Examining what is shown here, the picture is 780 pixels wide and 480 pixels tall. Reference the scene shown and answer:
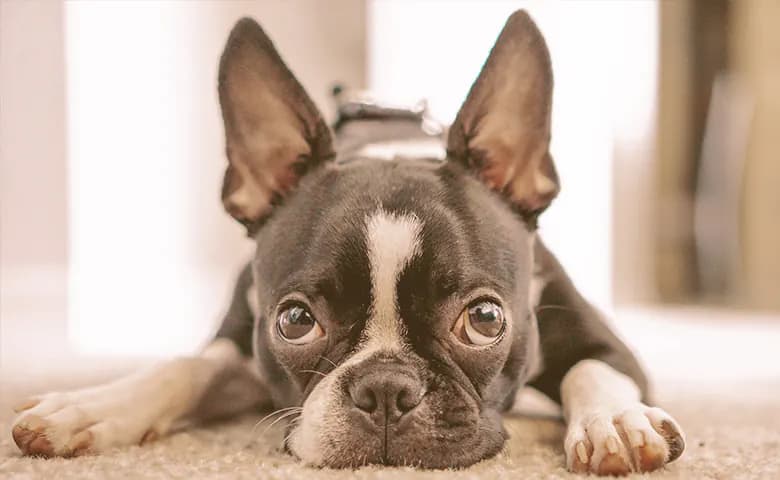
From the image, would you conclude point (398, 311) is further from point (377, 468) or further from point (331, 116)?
point (331, 116)

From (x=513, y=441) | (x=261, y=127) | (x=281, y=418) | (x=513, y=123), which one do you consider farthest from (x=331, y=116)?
(x=513, y=441)

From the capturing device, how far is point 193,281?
6789mm

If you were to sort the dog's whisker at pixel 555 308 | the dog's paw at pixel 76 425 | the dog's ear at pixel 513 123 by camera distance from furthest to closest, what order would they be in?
1. the dog's whisker at pixel 555 308
2. the dog's ear at pixel 513 123
3. the dog's paw at pixel 76 425

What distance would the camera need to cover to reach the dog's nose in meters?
1.65

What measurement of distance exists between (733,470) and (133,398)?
1234 millimetres

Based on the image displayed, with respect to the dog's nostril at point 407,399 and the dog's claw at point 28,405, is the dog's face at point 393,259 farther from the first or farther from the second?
the dog's claw at point 28,405

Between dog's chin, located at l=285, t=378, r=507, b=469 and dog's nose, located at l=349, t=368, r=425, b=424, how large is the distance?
14mm

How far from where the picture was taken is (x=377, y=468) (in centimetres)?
164

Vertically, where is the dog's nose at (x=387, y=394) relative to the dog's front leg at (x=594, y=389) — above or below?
above

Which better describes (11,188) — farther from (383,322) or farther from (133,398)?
(383,322)

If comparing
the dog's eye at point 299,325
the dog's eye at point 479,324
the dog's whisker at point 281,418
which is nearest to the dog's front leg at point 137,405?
the dog's whisker at point 281,418

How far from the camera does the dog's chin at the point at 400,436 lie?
1.65 m

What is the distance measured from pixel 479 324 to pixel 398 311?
0.55 ft

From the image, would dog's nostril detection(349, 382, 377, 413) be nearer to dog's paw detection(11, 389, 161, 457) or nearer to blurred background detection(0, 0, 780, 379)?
dog's paw detection(11, 389, 161, 457)
